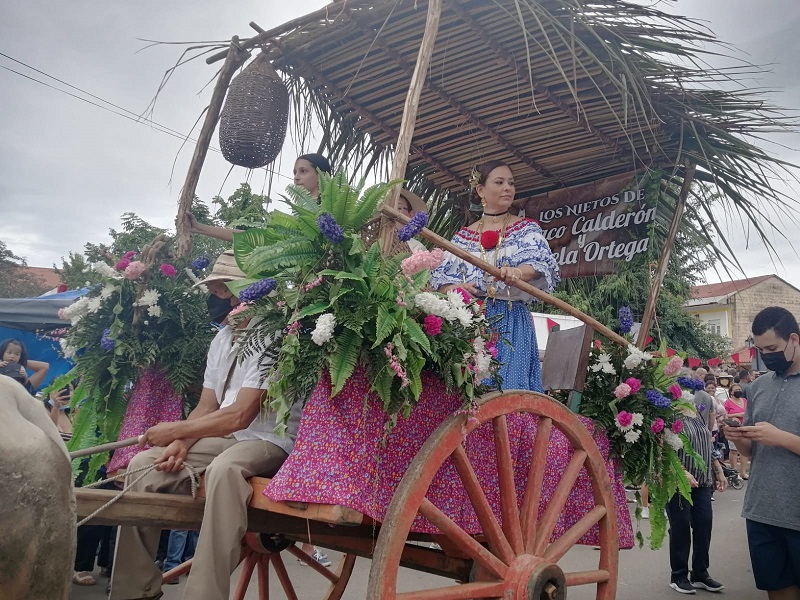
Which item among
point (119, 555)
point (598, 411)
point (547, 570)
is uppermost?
point (598, 411)

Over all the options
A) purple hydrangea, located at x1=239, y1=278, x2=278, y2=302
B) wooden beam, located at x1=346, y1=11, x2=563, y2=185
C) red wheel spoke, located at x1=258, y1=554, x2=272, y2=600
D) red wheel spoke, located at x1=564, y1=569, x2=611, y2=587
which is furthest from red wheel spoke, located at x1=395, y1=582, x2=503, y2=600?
wooden beam, located at x1=346, y1=11, x2=563, y2=185

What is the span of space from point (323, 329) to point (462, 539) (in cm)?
88

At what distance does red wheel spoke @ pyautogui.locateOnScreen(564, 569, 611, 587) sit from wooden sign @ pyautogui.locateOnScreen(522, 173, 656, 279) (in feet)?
6.36

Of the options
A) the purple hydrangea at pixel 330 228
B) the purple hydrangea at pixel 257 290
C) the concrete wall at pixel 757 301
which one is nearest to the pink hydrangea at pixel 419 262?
the purple hydrangea at pixel 330 228

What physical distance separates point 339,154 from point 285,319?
218 cm

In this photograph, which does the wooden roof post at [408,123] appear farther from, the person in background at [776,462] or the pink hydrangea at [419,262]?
the person in background at [776,462]

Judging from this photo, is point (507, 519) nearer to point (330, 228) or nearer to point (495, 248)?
point (330, 228)

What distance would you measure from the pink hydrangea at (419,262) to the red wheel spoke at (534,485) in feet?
2.75

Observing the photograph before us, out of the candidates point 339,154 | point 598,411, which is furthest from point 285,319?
point 339,154

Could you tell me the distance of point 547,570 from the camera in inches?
96.8

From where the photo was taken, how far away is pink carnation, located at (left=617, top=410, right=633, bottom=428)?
10.4ft

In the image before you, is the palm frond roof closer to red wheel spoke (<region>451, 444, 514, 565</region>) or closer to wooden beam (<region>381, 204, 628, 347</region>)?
wooden beam (<region>381, 204, 628, 347</region>)

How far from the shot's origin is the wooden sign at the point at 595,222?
4.12m

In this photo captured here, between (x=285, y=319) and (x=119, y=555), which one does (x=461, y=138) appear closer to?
(x=285, y=319)
